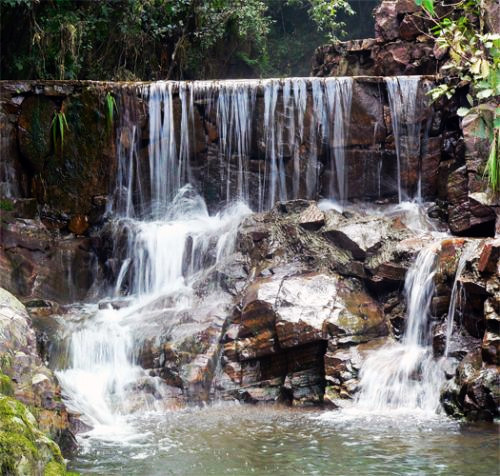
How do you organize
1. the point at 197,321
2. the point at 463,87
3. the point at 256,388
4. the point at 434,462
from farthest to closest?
the point at 463,87, the point at 197,321, the point at 256,388, the point at 434,462

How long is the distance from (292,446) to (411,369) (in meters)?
2.17

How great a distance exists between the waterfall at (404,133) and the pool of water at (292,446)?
17.5 feet

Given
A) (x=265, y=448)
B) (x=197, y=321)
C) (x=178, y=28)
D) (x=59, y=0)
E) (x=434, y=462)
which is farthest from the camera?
(x=178, y=28)

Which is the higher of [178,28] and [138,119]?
Result: [178,28]

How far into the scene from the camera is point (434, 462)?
633 centimetres

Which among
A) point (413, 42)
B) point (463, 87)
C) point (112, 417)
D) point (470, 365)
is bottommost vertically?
point (112, 417)

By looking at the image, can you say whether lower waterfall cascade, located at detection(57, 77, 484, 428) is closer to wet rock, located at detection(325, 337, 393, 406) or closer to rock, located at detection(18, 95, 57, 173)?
rock, located at detection(18, 95, 57, 173)

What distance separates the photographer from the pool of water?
248 inches

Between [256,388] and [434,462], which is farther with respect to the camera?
[256,388]

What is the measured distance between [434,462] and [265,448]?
4.96ft

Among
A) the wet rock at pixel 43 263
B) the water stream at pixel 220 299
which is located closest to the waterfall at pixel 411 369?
the water stream at pixel 220 299

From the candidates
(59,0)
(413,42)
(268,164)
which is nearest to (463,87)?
(413,42)

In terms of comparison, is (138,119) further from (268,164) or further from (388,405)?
(388,405)

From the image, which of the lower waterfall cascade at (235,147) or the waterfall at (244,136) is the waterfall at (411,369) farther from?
the waterfall at (244,136)
